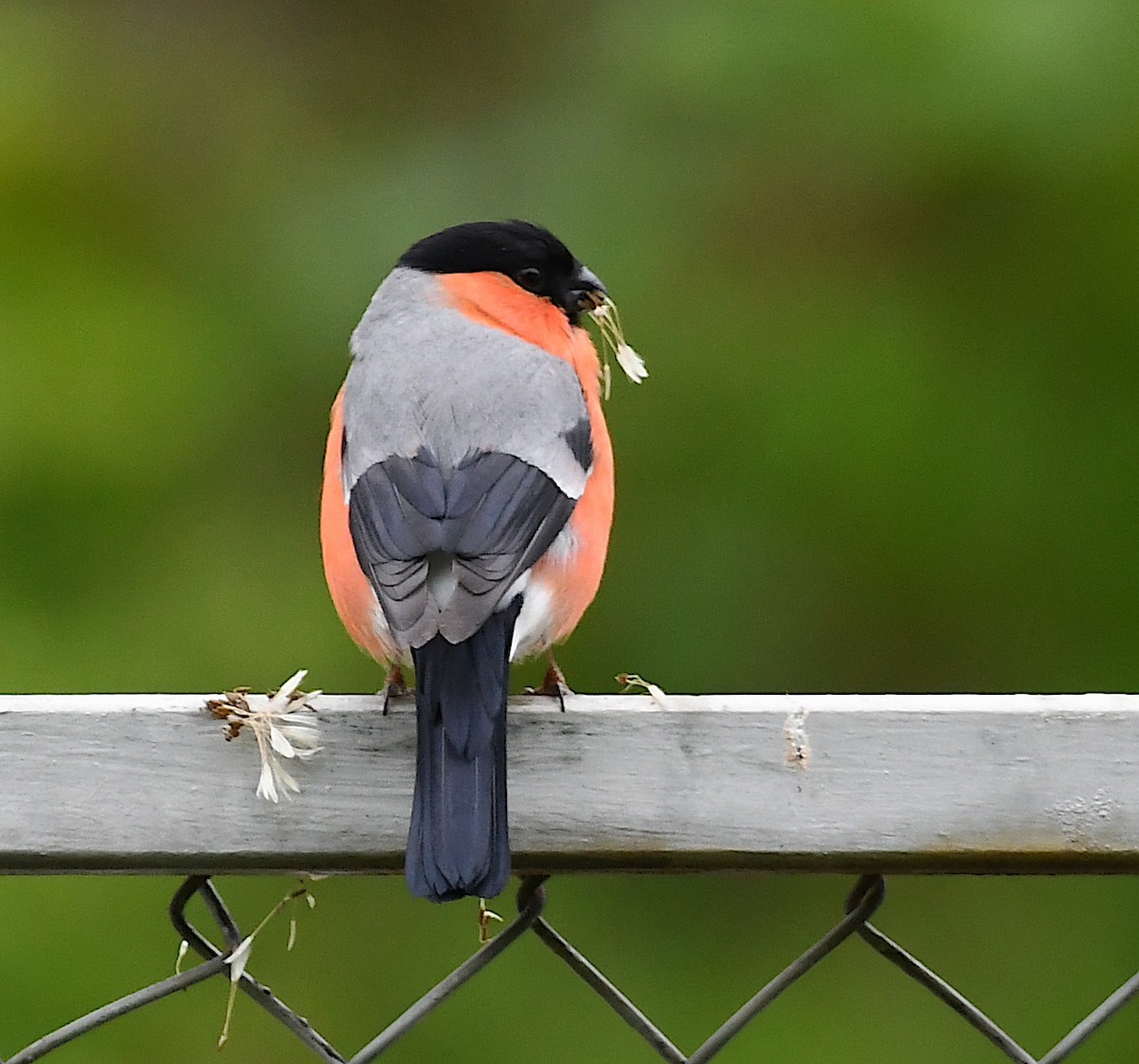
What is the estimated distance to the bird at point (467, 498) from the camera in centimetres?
127

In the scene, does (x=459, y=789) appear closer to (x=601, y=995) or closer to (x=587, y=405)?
(x=601, y=995)

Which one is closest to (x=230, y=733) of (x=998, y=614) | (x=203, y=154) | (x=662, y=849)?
(x=662, y=849)

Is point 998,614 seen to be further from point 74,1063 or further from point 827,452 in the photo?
point 74,1063

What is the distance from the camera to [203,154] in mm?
3344

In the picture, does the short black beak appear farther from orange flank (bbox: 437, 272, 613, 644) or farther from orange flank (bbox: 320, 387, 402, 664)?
orange flank (bbox: 320, 387, 402, 664)

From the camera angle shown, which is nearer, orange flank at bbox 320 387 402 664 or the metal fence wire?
the metal fence wire

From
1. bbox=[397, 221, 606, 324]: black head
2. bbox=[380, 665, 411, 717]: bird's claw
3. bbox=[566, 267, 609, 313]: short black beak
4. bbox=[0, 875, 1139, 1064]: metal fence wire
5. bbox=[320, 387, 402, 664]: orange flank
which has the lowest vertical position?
bbox=[0, 875, 1139, 1064]: metal fence wire

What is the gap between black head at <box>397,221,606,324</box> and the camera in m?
2.51

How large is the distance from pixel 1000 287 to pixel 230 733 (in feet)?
6.72

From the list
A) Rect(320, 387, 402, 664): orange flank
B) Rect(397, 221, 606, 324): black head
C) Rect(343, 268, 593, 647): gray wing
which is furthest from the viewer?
Rect(397, 221, 606, 324): black head

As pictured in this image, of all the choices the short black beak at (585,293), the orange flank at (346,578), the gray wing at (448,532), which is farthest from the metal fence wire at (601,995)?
the short black beak at (585,293)

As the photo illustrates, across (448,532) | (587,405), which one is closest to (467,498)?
(448,532)

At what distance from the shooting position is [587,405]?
7.13 ft

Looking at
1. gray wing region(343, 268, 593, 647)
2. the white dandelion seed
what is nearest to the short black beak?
gray wing region(343, 268, 593, 647)
